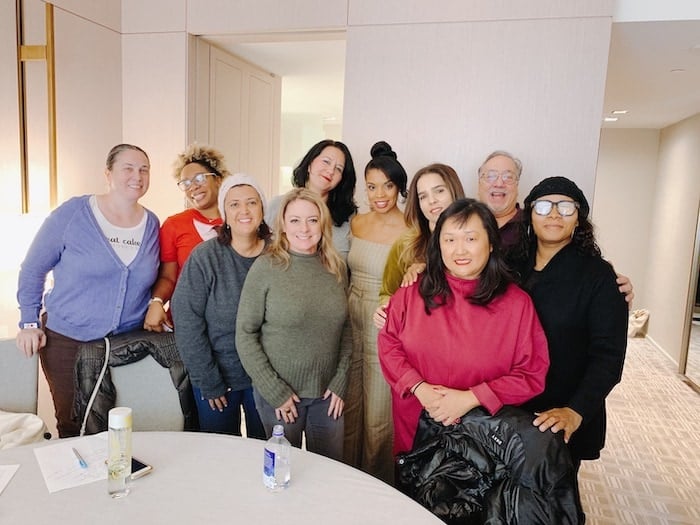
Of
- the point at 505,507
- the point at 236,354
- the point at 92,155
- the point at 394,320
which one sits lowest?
the point at 505,507

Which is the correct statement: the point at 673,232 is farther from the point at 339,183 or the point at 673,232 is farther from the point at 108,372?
the point at 108,372

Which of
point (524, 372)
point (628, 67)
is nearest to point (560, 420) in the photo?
point (524, 372)

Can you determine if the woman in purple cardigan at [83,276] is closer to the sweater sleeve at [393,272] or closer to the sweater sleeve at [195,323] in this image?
the sweater sleeve at [195,323]

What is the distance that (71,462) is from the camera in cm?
143

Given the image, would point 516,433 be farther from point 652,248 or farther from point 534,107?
point 652,248

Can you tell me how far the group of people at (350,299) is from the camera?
1.67 meters

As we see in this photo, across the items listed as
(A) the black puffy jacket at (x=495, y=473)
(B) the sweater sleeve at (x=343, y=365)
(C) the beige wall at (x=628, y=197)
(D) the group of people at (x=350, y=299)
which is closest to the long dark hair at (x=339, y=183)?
(D) the group of people at (x=350, y=299)

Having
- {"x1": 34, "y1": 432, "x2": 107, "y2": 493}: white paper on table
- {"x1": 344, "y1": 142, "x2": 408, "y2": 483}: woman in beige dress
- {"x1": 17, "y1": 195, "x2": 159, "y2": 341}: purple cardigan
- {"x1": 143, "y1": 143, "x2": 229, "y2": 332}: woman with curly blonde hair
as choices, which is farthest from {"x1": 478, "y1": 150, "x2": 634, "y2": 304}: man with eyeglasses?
{"x1": 34, "y1": 432, "x2": 107, "y2": 493}: white paper on table

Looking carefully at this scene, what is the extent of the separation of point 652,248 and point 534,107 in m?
4.77

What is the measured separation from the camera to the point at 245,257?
2.03 m

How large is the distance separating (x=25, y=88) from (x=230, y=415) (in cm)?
212

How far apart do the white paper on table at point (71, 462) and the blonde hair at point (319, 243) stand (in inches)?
31.6

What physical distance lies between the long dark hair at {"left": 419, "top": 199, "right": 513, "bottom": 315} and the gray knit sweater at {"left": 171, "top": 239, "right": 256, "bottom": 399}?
718 millimetres

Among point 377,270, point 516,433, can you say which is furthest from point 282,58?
point 516,433
